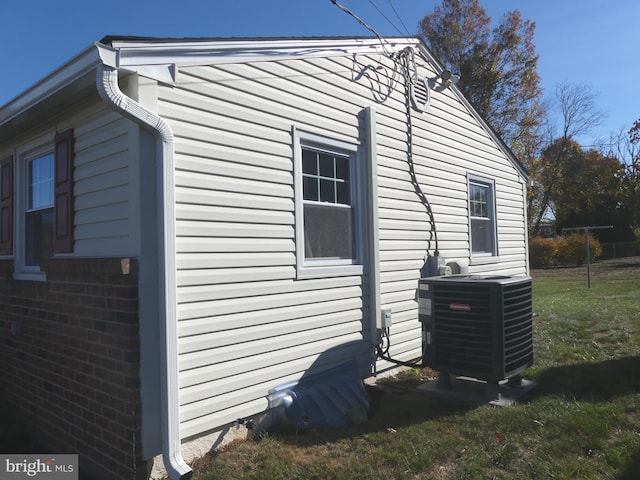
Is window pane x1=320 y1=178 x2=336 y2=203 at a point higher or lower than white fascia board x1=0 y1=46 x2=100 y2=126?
lower

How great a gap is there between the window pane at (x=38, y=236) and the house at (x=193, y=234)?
0.08ft

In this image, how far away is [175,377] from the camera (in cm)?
356

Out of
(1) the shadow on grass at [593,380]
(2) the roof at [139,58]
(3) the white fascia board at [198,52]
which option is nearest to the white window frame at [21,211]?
(2) the roof at [139,58]

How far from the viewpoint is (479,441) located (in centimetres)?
396

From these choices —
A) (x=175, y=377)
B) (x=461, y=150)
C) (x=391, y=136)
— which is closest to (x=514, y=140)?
(x=461, y=150)

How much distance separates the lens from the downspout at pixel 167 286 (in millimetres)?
3438

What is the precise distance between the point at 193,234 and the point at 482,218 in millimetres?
5769

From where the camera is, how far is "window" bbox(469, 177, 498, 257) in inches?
318

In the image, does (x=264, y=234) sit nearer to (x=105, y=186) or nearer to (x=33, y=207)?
(x=105, y=186)

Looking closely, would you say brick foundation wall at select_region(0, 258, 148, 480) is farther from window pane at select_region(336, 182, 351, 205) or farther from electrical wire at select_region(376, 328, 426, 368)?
electrical wire at select_region(376, 328, 426, 368)

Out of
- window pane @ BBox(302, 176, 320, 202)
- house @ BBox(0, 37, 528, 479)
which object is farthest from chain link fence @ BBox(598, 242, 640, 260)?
window pane @ BBox(302, 176, 320, 202)

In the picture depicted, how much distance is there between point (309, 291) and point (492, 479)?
2236mm

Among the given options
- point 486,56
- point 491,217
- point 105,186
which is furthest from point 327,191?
point 486,56

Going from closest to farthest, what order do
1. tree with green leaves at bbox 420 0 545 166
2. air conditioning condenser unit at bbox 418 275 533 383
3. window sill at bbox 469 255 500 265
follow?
air conditioning condenser unit at bbox 418 275 533 383, window sill at bbox 469 255 500 265, tree with green leaves at bbox 420 0 545 166
